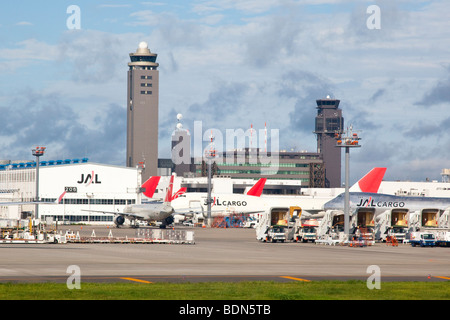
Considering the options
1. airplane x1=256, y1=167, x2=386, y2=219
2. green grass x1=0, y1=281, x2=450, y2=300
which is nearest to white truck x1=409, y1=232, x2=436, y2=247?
green grass x1=0, y1=281, x2=450, y2=300

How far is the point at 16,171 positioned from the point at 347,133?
10912 cm

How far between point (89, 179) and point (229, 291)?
445 feet

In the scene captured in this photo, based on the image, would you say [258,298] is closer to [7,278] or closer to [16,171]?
[7,278]

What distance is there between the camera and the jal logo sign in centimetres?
16112

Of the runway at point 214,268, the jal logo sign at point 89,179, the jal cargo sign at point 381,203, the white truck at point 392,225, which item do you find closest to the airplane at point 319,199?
the jal cargo sign at point 381,203

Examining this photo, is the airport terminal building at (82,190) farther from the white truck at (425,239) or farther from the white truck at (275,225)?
the white truck at (425,239)

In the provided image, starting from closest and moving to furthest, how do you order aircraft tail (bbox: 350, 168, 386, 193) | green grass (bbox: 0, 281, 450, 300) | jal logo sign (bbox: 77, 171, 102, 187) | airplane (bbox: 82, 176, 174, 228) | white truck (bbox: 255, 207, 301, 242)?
green grass (bbox: 0, 281, 450, 300) → white truck (bbox: 255, 207, 301, 242) → airplane (bbox: 82, 176, 174, 228) → aircraft tail (bbox: 350, 168, 386, 193) → jal logo sign (bbox: 77, 171, 102, 187)

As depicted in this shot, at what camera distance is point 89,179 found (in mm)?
161750

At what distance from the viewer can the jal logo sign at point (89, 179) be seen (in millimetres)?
161125

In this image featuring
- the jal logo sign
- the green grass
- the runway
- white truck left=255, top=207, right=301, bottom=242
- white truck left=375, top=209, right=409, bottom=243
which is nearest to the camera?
the green grass

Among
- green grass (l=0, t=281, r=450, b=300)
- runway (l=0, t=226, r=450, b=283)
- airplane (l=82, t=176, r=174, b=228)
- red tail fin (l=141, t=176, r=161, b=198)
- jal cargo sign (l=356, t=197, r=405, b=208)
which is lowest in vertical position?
runway (l=0, t=226, r=450, b=283)

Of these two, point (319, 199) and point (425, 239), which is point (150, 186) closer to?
point (319, 199)

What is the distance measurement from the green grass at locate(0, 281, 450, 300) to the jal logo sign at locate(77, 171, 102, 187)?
131 meters

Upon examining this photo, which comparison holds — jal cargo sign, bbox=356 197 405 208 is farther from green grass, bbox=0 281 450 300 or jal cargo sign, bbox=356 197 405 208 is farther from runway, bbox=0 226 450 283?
green grass, bbox=0 281 450 300
